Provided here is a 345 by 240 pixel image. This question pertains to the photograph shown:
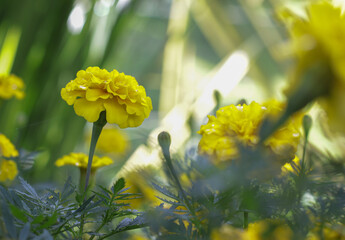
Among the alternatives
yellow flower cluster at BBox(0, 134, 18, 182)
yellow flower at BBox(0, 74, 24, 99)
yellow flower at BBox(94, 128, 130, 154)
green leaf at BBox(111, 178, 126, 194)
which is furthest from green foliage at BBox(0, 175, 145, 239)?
yellow flower at BBox(94, 128, 130, 154)

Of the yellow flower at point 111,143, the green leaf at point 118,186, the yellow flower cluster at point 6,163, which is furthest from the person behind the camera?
the yellow flower at point 111,143

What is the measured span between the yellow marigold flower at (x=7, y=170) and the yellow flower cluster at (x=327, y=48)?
12.0 inches

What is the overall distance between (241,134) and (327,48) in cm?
11

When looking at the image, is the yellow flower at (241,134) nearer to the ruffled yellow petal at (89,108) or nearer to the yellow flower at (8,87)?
the ruffled yellow petal at (89,108)

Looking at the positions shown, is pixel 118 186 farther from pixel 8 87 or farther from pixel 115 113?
pixel 8 87

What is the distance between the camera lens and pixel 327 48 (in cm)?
16

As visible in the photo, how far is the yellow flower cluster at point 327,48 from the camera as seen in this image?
0.16 metres

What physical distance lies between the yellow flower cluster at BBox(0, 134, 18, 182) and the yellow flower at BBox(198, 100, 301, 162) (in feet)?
0.67

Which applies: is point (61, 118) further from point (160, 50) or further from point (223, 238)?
point (223, 238)

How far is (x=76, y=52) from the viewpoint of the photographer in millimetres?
1116

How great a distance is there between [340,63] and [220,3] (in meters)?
1.65

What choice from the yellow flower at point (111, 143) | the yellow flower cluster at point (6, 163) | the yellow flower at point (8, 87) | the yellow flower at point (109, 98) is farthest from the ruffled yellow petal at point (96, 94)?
the yellow flower at point (111, 143)

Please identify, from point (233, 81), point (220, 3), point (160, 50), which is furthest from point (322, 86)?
point (160, 50)

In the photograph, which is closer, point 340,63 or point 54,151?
point 340,63
